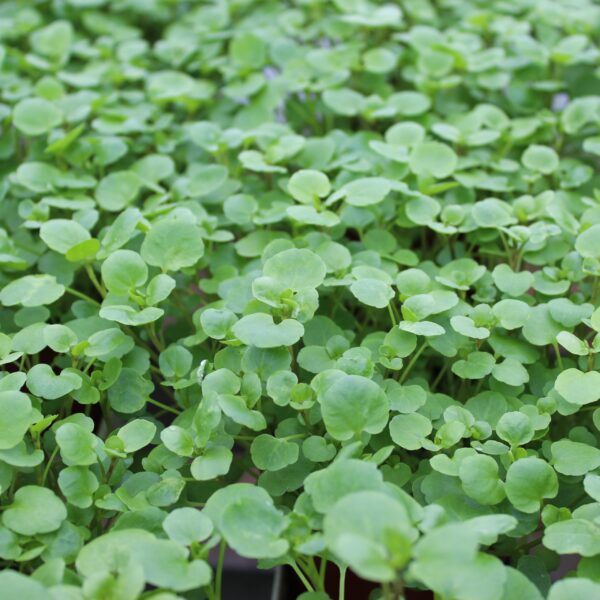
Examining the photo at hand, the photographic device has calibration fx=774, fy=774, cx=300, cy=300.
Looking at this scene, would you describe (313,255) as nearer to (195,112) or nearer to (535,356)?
(535,356)

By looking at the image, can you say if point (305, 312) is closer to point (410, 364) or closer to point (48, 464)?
point (410, 364)

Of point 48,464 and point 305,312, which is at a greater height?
point 305,312

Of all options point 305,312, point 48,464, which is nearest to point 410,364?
point 305,312

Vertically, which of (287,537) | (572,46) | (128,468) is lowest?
(128,468)

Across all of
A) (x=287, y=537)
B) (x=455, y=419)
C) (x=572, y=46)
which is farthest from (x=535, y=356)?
(x=572, y=46)

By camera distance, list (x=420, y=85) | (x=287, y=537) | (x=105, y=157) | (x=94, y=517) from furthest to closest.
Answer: (x=420, y=85), (x=105, y=157), (x=94, y=517), (x=287, y=537)

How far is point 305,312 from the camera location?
0.85 meters

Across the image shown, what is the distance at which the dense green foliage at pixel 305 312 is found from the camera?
682mm

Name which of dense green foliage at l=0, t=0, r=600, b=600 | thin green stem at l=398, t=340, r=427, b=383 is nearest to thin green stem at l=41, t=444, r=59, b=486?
dense green foliage at l=0, t=0, r=600, b=600

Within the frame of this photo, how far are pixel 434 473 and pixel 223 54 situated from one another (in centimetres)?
108

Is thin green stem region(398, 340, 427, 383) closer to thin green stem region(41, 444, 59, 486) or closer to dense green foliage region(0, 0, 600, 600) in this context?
dense green foliage region(0, 0, 600, 600)

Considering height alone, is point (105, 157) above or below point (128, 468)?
above

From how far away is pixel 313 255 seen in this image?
87 centimetres

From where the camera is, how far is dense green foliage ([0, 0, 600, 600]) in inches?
26.8
